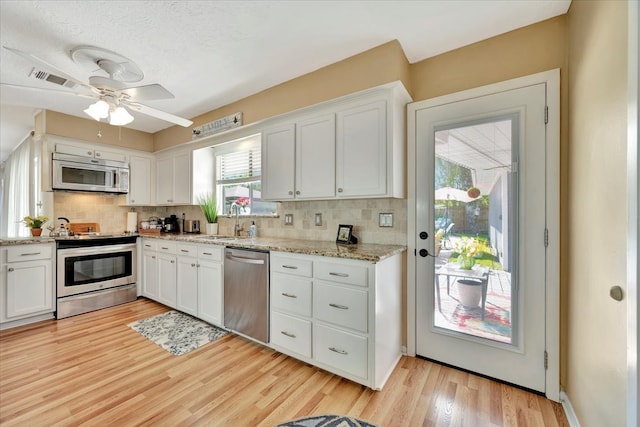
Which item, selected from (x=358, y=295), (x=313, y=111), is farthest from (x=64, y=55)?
(x=358, y=295)

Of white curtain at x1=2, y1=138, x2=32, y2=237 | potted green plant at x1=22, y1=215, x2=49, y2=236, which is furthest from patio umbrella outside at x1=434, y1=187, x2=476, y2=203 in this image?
white curtain at x1=2, y1=138, x2=32, y2=237

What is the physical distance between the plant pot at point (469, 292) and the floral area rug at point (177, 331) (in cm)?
226

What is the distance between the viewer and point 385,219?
2.40 m

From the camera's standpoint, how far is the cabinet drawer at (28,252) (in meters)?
2.81

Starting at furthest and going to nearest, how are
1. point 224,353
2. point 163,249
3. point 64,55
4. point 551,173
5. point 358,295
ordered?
1. point 163,249
2. point 224,353
3. point 64,55
4. point 358,295
5. point 551,173

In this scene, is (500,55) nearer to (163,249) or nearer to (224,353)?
(224,353)

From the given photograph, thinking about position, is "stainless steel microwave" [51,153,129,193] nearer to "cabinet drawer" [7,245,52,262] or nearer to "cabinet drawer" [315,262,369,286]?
"cabinet drawer" [7,245,52,262]

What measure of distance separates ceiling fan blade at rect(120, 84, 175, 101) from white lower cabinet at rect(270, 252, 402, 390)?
1558 mm

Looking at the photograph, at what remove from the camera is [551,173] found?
1.74 metres

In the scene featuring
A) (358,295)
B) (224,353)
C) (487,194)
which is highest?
(487,194)

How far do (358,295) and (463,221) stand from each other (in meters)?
1.00

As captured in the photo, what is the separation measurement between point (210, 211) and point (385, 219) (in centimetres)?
247

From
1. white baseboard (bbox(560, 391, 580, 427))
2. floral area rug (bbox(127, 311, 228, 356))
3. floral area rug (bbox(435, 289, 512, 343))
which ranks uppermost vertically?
floral area rug (bbox(435, 289, 512, 343))

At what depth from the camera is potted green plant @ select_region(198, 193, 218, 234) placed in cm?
366
